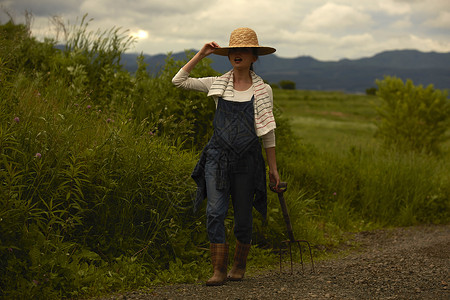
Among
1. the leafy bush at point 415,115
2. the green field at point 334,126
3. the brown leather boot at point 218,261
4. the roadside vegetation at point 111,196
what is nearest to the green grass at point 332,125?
the green field at point 334,126

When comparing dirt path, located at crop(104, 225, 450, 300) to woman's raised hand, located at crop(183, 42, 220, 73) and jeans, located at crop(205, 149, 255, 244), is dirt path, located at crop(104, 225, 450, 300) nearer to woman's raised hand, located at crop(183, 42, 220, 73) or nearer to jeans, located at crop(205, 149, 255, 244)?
jeans, located at crop(205, 149, 255, 244)

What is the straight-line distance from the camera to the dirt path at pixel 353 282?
4.59 m

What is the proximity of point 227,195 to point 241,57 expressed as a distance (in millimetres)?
1330

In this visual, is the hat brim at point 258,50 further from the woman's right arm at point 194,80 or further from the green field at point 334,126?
the green field at point 334,126

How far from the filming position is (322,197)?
9.38 m

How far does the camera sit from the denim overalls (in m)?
4.83

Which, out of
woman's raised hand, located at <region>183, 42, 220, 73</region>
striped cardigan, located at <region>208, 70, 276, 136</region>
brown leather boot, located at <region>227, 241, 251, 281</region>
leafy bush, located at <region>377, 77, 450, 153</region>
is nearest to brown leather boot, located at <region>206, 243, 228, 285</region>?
brown leather boot, located at <region>227, 241, 251, 281</region>

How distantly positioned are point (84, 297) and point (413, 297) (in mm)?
2862

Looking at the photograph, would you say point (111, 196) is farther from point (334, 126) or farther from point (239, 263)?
point (334, 126)

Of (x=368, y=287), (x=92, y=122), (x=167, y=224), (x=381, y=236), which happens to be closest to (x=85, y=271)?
(x=167, y=224)

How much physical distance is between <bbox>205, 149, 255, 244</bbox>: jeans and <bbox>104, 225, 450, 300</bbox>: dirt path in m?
0.54

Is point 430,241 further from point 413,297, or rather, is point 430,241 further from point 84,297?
point 84,297

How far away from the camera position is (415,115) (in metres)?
17.9

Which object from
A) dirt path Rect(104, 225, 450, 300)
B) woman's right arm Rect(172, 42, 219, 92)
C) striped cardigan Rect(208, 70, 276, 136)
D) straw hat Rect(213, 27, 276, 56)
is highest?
straw hat Rect(213, 27, 276, 56)
